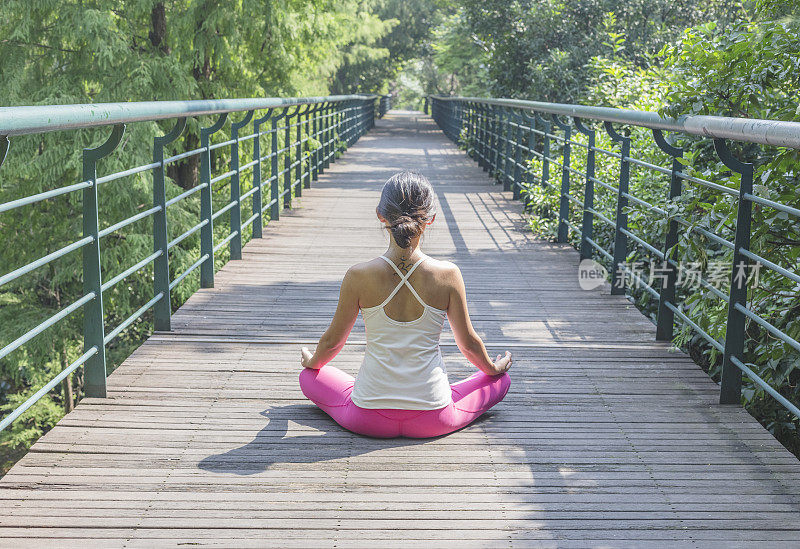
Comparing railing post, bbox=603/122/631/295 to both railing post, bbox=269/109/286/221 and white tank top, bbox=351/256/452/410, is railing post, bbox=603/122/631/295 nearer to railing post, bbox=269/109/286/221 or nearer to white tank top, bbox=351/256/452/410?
white tank top, bbox=351/256/452/410

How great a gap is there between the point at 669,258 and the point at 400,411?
188 centimetres

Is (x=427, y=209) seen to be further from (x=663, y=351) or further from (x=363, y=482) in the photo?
(x=663, y=351)

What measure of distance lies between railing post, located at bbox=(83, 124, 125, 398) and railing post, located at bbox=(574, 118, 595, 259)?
3650mm

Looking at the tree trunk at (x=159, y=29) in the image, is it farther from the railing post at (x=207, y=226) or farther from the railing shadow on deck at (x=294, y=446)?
the railing shadow on deck at (x=294, y=446)

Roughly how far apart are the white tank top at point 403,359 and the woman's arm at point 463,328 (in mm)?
65

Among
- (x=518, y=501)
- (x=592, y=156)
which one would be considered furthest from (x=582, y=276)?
(x=518, y=501)

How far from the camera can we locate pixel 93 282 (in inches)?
146

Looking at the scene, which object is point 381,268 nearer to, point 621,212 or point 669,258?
point 669,258

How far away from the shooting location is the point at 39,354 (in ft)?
44.0

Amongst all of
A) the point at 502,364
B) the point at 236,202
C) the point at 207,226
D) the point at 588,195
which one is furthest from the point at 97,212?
the point at 588,195

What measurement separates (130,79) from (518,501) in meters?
11.4

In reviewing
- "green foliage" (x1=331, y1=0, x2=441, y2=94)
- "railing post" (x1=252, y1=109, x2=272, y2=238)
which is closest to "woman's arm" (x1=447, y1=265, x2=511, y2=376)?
"railing post" (x1=252, y1=109, x2=272, y2=238)

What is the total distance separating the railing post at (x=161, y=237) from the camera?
4.62 m

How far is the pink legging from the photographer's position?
132 inches
